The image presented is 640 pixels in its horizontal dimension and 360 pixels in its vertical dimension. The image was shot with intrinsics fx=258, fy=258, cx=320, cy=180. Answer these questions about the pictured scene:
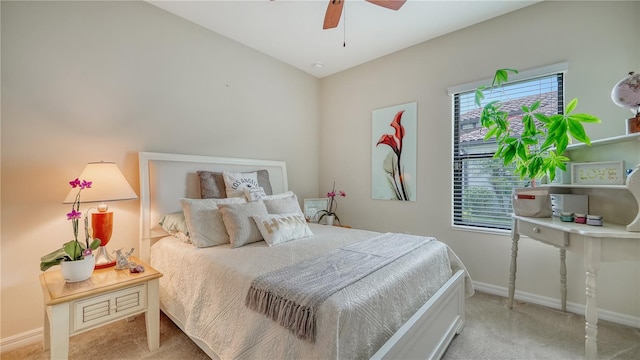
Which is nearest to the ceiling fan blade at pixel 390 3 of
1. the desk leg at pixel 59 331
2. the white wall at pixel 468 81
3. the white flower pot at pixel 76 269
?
the white wall at pixel 468 81

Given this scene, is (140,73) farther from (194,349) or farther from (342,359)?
(342,359)

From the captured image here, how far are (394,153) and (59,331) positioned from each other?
330 centimetres

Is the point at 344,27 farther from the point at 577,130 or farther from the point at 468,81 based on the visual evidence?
the point at 577,130

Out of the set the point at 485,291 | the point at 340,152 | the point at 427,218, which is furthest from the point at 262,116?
the point at 485,291

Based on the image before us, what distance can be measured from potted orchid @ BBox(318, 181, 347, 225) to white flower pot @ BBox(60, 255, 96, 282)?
250 centimetres

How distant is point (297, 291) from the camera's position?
123cm

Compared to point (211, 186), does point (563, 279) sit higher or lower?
lower

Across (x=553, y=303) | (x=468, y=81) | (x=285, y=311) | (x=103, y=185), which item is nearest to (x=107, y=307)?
(x=103, y=185)

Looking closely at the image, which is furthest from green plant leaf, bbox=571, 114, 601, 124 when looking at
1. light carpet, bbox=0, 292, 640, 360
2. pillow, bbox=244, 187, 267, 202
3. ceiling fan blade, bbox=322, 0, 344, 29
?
pillow, bbox=244, 187, 267, 202

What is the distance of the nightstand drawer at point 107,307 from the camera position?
1521 mm

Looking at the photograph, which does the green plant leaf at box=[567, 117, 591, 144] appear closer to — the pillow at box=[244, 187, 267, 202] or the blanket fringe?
the blanket fringe

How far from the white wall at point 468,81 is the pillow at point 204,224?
2.09 metres

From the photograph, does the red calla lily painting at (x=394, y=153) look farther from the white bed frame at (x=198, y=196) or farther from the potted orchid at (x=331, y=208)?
the white bed frame at (x=198, y=196)

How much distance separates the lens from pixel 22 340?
1819 mm
